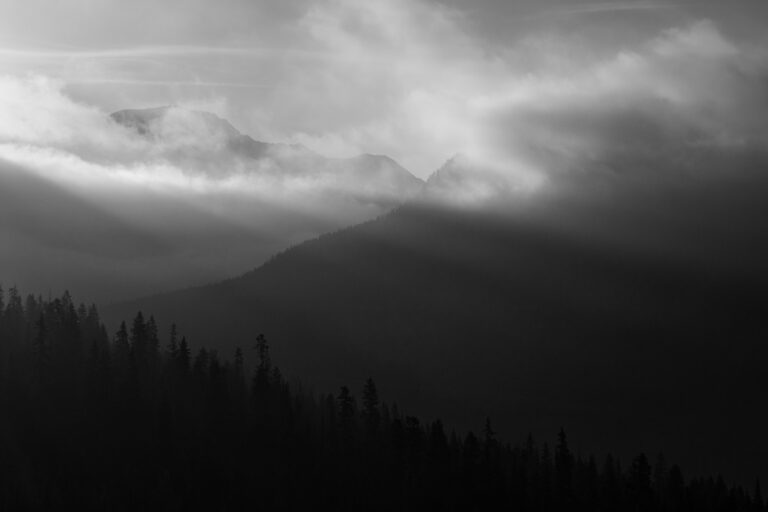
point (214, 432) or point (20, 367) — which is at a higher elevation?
point (20, 367)

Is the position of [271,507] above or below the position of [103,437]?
below

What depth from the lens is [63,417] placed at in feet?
612

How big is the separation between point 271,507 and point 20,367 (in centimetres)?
4958

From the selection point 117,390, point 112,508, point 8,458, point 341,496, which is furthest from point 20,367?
point 341,496

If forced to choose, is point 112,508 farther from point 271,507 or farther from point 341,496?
point 341,496

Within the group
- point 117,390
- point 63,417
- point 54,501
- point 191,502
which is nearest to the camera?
point 54,501

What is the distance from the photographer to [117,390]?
655 feet

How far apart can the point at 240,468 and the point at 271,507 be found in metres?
11.2

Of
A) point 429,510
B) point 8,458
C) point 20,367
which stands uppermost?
point 20,367

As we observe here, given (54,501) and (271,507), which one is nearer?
(54,501)

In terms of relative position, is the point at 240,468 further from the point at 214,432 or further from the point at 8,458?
the point at 8,458

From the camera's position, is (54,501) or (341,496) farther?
(341,496)

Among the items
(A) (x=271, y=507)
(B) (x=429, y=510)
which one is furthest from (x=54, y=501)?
(B) (x=429, y=510)

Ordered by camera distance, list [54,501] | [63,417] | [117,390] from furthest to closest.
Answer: [117,390] → [63,417] → [54,501]
